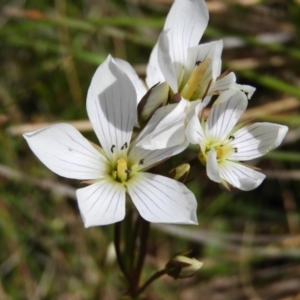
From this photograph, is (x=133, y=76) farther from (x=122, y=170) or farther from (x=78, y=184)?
(x=78, y=184)

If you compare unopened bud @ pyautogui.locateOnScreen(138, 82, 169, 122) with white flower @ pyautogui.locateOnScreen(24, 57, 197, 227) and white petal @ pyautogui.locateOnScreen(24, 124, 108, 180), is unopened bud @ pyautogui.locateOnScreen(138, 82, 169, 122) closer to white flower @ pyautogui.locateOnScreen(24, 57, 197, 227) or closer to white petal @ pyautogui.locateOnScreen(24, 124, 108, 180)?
white flower @ pyautogui.locateOnScreen(24, 57, 197, 227)

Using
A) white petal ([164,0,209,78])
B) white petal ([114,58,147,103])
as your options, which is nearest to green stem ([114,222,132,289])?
white petal ([114,58,147,103])

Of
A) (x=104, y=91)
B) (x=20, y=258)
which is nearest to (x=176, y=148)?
(x=104, y=91)

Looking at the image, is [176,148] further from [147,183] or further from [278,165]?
[278,165]

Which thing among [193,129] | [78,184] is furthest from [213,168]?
[78,184]

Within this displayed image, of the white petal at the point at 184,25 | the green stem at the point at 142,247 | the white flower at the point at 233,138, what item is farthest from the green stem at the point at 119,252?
the white petal at the point at 184,25

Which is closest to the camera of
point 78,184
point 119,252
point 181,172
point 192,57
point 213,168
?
point 213,168
